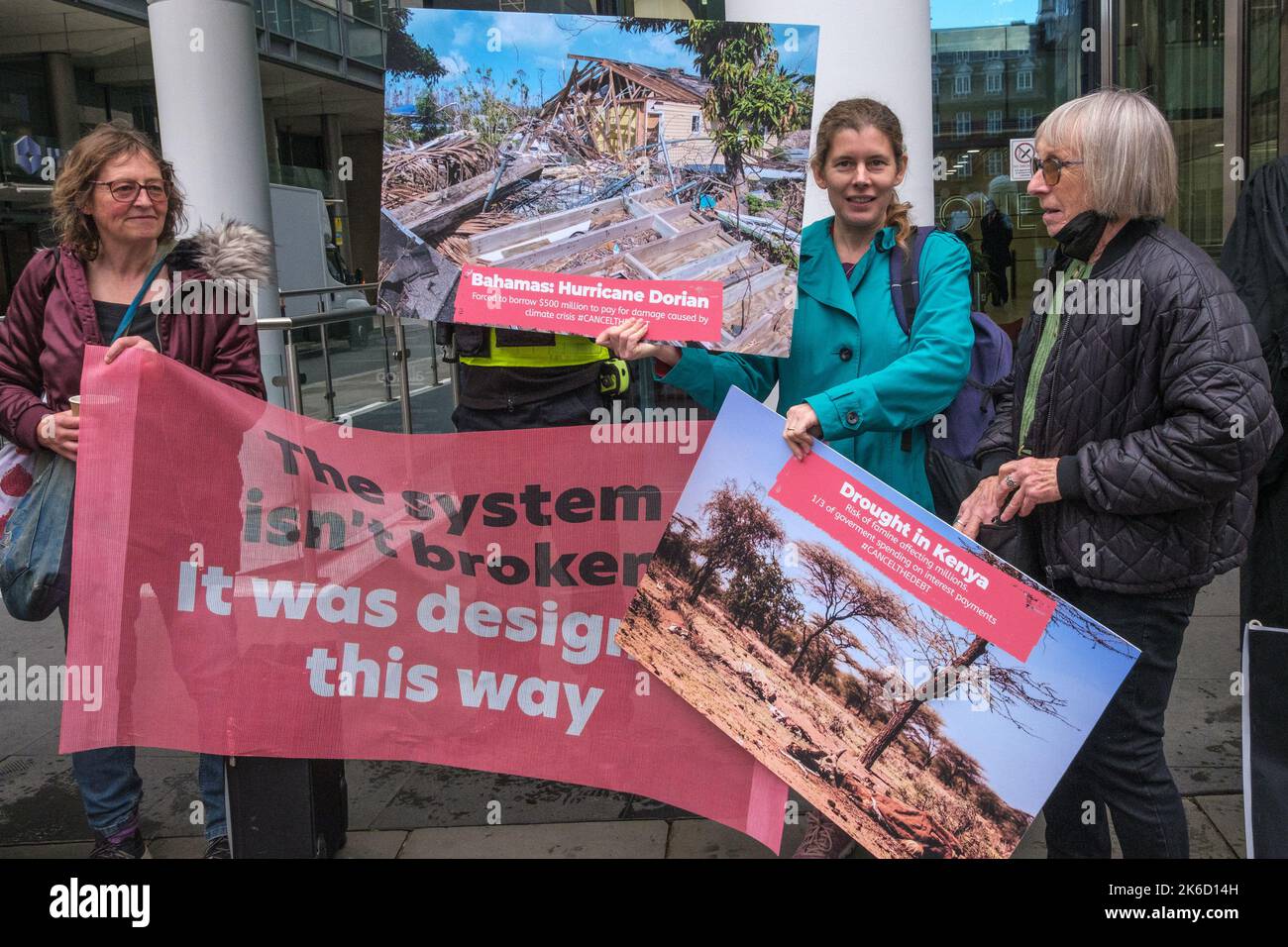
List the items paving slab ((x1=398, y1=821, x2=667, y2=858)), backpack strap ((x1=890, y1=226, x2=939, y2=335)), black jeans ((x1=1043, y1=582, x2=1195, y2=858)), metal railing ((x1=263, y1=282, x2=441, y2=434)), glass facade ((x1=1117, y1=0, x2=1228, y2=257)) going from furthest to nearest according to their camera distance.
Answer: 1. glass facade ((x1=1117, y1=0, x2=1228, y2=257))
2. metal railing ((x1=263, y1=282, x2=441, y2=434))
3. paving slab ((x1=398, y1=821, x2=667, y2=858))
4. backpack strap ((x1=890, y1=226, x2=939, y2=335))
5. black jeans ((x1=1043, y1=582, x2=1195, y2=858))

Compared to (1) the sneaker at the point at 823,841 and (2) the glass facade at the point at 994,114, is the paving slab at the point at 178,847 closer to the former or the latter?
(1) the sneaker at the point at 823,841

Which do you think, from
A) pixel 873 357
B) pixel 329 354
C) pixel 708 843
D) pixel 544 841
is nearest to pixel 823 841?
pixel 708 843

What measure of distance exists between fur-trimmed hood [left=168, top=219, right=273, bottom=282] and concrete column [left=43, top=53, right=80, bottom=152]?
69.4ft

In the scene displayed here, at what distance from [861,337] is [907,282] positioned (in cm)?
17

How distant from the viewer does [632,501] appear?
2.92 meters

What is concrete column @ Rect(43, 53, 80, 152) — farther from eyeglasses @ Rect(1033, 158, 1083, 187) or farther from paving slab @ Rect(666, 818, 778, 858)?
eyeglasses @ Rect(1033, 158, 1083, 187)

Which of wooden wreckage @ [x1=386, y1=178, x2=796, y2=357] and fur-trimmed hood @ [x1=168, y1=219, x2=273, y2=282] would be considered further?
fur-trimmed hood @ [x1=168, y1=219, x2=273, y2=282]

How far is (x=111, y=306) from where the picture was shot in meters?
3.09

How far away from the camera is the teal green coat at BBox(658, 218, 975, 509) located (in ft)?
8.75

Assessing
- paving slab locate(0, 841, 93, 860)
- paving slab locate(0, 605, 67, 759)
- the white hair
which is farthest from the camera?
paving slab locate(0, 605, 67, 759)

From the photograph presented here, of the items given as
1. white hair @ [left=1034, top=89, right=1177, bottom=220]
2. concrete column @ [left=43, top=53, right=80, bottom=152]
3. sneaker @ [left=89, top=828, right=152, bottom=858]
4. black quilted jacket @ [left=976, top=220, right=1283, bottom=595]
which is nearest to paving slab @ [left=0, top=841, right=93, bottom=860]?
sneaker @ [left=89, top=828, right=152, bottom=858]

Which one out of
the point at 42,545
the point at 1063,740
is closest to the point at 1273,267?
the point at 1063,740

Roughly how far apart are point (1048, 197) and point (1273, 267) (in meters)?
1.34

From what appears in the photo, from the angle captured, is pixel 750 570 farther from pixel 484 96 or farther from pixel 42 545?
pixel 42 545
